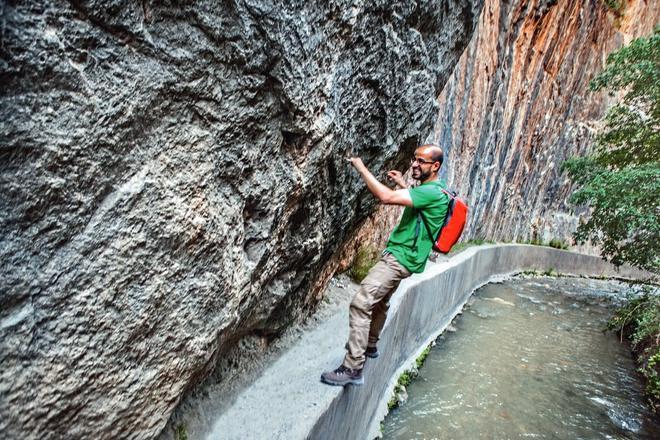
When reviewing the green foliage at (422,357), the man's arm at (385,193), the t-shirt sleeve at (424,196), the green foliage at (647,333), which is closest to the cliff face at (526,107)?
the green foliage at (647,333)

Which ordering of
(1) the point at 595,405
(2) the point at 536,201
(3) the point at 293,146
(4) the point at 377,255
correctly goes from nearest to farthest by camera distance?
(3) the point at 293,146 < (1) the point at 595,405 < (4) the point at 377,255 < (2) the point at 536,201

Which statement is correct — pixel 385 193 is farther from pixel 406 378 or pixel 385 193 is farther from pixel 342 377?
pixel 406 378

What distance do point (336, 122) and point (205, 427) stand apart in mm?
2166

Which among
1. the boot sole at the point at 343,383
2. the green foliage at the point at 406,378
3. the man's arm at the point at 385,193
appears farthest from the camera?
the green foliage at the point at 406,378

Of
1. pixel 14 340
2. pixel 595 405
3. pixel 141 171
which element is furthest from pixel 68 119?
pixel 595 405

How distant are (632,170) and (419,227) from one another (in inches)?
314

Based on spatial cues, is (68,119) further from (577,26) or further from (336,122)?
(577,26)

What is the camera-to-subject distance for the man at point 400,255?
2943 millimetres

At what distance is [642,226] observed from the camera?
27.8 feet

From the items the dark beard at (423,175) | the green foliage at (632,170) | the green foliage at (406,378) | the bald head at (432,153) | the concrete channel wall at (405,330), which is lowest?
the green foliage at (406,378)

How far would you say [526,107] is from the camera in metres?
15.0

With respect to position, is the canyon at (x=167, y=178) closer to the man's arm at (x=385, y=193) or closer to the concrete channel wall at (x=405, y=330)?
the man's arm at (x=385, y=193)

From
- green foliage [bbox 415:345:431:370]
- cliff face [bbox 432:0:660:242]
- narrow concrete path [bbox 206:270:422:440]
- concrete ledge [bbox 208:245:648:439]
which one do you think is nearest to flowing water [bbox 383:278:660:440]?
green foliage [bbox 415:345:431:370]

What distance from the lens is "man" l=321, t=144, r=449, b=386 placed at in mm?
2943
